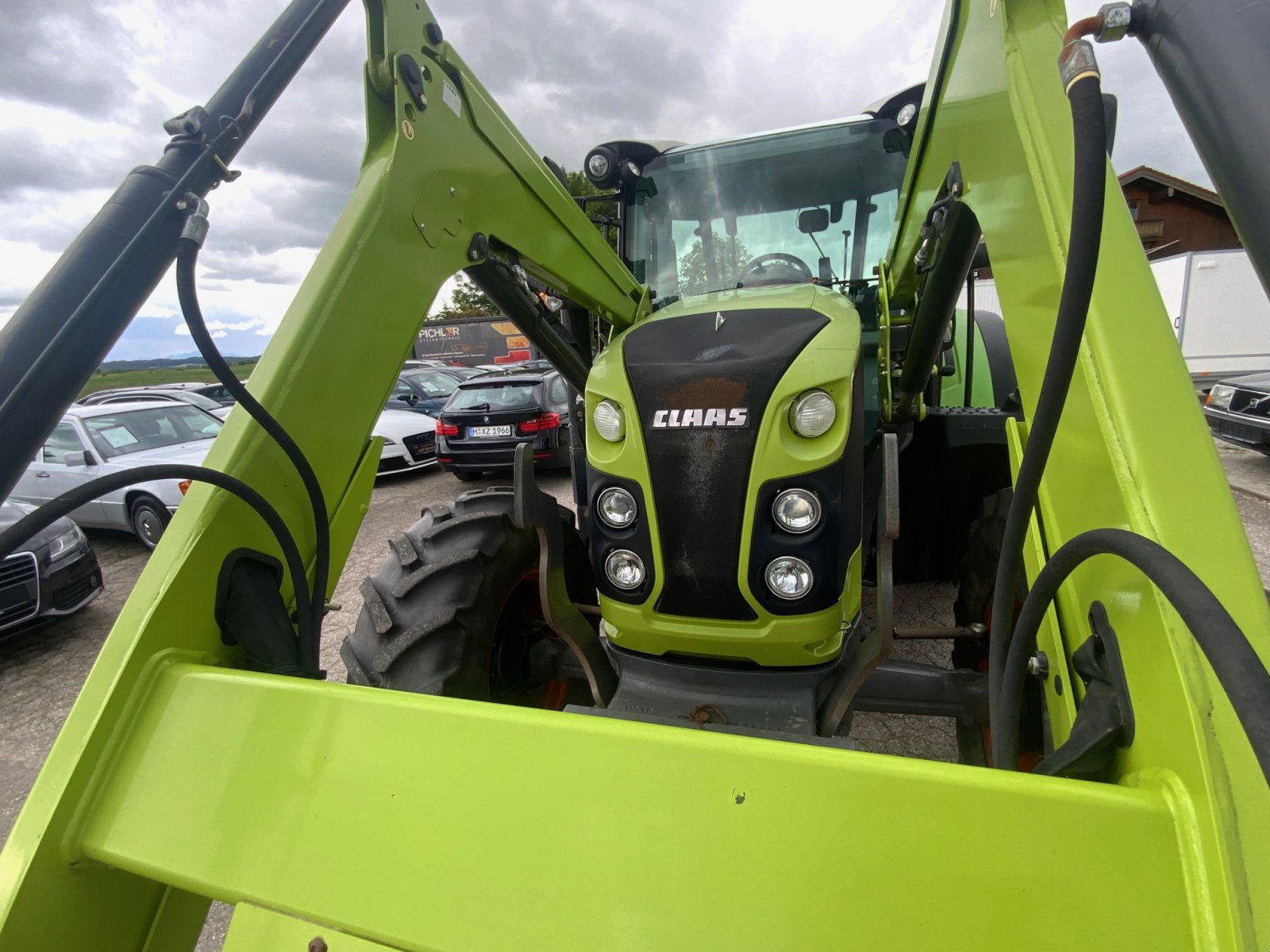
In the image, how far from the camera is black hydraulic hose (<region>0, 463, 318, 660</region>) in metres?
1.00

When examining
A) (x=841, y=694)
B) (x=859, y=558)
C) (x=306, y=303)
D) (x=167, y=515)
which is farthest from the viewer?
(x=167, y=515)

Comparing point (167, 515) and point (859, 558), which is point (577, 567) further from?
point (167, 515)

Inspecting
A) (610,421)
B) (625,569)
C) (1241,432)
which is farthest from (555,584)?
(1241,432)

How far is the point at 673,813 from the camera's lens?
2.80ft

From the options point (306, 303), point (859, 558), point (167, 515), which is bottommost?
point (859, 558)

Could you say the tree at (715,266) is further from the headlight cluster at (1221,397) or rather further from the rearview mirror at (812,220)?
the headlight cluster at (1221,397)

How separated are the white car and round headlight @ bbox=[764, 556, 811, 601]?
7.88m

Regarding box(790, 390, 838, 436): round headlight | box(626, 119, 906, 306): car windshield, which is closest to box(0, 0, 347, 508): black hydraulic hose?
box(790, 390, 838, 436): round headlight

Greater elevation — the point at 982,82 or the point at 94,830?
the point at 982,82

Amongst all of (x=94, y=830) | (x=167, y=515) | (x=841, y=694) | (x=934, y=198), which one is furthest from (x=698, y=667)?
(x=167, y=515)

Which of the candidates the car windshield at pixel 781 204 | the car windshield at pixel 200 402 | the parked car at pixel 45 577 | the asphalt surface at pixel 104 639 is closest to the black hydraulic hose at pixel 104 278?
the asphalt surface at pixel 104 639

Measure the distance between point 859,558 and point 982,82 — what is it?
48.0 inches

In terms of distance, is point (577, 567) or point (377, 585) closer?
point (377, 585)

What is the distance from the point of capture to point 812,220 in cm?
321
